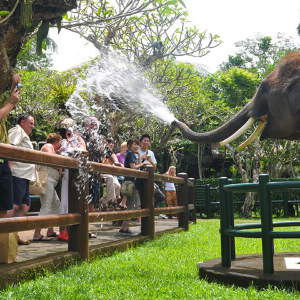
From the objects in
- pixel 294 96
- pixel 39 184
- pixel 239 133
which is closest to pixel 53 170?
pixel 39 184

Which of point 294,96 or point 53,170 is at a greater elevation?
point 294,96

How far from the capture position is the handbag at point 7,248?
14.1 feet

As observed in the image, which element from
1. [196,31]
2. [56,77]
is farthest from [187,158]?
[196,31]

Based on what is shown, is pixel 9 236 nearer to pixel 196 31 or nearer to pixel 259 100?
pixel 259 100

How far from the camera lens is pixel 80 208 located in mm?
5336

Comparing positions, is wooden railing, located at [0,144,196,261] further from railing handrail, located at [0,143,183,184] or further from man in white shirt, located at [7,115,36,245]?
man in white shirt, located at [7,115,36,245]

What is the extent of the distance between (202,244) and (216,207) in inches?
476

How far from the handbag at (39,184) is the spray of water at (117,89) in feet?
7.25

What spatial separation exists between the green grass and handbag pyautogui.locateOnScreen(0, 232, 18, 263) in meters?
0.44

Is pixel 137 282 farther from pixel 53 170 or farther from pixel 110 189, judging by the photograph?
pixel 110 189

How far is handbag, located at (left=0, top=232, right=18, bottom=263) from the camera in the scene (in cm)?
430

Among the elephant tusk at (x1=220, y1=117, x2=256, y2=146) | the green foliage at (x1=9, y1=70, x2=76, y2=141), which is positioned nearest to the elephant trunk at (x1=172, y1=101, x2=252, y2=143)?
the elephant tusk at (x1=220, y1=117, x2=256, y2=146)

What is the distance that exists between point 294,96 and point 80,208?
2.79 metres

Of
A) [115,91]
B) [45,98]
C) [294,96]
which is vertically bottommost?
[294,96]
